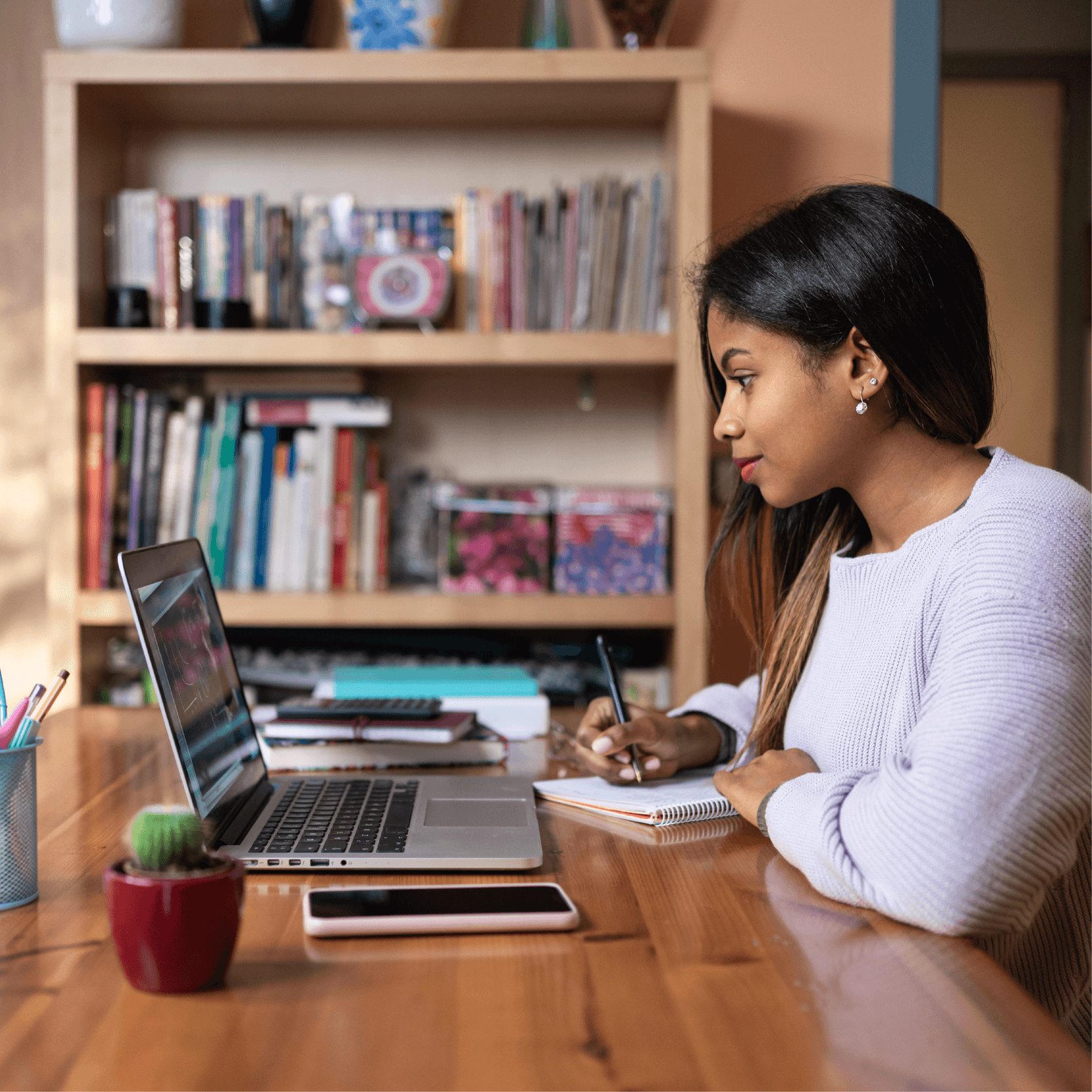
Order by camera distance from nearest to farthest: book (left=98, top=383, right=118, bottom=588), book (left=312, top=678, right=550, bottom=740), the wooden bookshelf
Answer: book (left=312, top=678, right=550, bottom=740) → the wooden bookshelf → book (left=98, top=383, right=118, bottom=588)

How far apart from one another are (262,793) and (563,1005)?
0.48 metres

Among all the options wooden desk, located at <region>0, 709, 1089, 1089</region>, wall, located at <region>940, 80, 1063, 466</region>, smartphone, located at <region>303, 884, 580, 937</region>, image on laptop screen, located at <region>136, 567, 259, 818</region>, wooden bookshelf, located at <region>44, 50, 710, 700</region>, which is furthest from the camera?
wall, located at <region>940, 80, 1063, 466</region>

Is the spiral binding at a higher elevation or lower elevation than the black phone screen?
lower

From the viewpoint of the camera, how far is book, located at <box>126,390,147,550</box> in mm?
2039

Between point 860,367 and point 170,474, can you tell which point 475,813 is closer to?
point 860,367

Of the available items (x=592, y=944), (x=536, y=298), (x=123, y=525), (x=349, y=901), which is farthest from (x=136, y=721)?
(x=536, y=298)

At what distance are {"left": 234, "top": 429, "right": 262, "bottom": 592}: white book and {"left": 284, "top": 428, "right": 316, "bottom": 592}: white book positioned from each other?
0.21ft

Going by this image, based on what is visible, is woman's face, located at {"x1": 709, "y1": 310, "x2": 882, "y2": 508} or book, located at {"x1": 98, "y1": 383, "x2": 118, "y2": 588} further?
book, located at {"x1": 98, "y1": 383, "x2": 118, "y2": 588}

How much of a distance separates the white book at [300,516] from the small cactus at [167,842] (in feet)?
4.83

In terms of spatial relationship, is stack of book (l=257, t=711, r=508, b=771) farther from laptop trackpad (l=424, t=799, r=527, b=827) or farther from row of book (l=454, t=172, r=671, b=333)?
row of book (l=454, t=172, r=671, b=333)

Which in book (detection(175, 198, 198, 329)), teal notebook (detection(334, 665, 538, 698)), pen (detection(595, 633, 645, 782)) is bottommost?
teal notebook (detection(334, 665, 538, 698))

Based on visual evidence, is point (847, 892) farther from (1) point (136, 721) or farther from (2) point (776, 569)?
(1) point (136, 721)

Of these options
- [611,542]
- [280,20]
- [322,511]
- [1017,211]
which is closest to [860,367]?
[611,542]

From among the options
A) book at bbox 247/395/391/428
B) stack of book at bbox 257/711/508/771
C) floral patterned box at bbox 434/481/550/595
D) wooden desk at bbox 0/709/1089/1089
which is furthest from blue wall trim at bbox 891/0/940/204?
wooden desk at bbox 0/709/1089/1089
